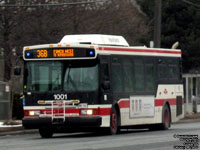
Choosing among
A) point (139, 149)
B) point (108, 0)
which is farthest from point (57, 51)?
point (108, 0)

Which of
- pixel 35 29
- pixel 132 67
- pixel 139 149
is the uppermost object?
pixel 35 29

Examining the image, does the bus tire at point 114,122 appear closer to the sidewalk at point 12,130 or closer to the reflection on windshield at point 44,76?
the reflection on windshield at point 44,76

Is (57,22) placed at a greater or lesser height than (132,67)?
A: greater

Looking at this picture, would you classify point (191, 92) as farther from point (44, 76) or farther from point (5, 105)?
point (44, 76)

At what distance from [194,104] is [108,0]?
797 centimetres

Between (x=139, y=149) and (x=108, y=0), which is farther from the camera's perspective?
(x=108, y=0)

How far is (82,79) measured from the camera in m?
22.5

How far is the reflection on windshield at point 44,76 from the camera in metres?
22.7

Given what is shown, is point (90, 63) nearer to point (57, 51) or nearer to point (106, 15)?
point (57, 51)

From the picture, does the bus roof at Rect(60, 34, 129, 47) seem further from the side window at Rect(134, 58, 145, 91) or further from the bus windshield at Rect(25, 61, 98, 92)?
the bus windshield at Rect(25, 61, 98, 92)

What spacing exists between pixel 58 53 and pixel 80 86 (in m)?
1.29

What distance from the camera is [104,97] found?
22.7 metres

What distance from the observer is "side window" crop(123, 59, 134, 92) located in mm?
24406

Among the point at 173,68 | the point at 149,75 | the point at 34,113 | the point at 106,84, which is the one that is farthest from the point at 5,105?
the point at 106,84
